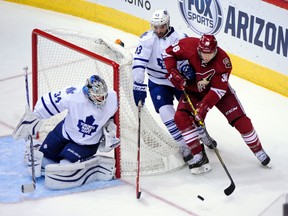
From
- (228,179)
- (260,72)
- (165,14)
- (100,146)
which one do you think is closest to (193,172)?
(228,179)

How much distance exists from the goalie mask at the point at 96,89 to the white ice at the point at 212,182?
25.1 inches

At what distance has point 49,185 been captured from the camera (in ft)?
20.4

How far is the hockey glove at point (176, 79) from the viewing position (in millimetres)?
6332

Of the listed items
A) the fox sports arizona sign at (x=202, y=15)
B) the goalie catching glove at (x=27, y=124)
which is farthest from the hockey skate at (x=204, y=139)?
the fox sports arizona sign at (x=202, y=15)

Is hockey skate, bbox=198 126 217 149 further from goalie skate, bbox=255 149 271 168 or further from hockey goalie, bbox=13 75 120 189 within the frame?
hockey goalie, bbox=13 75 120 189

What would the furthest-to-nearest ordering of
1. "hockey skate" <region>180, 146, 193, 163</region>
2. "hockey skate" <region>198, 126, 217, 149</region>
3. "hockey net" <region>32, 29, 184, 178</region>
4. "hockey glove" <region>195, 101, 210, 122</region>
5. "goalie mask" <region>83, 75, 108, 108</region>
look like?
"hockey skate" <region>198, 126, 217, 149</region> → "hockey skate" <region>180, 146, 193, 163</region> → "hockey net" <region>32, 29, 184, 178</region> → "hockey glove" <region>195, 101, 210, 122</region> → "goalie mask" <region>83, 75, 108, 108</region>

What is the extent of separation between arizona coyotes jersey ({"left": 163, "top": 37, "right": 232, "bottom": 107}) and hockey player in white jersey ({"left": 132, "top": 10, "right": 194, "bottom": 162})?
104 mm

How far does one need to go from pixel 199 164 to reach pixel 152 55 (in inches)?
32.8

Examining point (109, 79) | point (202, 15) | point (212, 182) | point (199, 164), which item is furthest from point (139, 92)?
point (202, 15)

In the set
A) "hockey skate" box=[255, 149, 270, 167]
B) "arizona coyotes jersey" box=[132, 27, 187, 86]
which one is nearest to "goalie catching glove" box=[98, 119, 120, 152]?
"arizona coyotes jersey" box=[132, 27, 187, 86]

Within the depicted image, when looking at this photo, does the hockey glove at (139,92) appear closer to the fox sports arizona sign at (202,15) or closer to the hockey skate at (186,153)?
the hockey skate at (186,153)

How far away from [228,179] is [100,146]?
0.91 m

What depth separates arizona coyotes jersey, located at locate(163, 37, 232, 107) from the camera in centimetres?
626

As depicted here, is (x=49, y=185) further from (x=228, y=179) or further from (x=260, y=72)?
(x=260, y=72)
